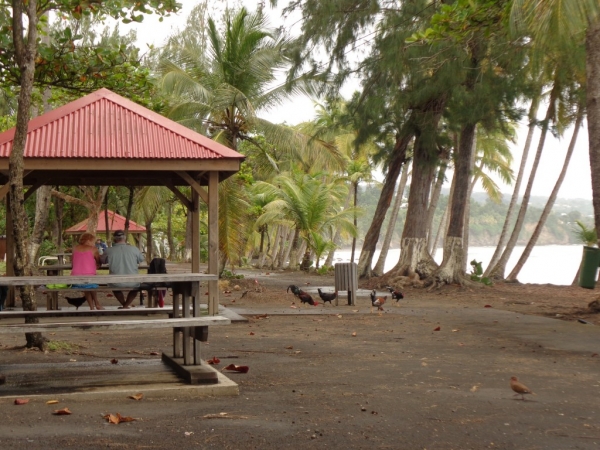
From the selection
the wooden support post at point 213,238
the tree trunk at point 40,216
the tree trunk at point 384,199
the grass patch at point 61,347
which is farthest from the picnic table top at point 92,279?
the tree trunk at point 384,199

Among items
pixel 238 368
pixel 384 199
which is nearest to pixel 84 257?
pixel 238 368

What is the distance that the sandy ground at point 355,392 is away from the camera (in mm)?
5277

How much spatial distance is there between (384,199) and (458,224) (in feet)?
12.1

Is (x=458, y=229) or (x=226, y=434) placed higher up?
(x=458, y=229)

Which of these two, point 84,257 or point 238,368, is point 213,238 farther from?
point 238,368

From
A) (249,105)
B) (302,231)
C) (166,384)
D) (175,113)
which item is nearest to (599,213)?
(166,384)

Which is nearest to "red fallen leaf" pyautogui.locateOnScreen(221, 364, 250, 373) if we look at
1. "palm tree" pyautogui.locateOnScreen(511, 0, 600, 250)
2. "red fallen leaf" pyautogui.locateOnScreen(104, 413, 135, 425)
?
"red fallen leaf" pyautogui.locateOnScreen(104, 413, 135, 425)

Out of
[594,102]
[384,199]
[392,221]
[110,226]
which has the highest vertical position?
[594,102]

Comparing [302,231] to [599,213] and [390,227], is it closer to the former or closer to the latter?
[390,227]

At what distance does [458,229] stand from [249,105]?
22.2ft

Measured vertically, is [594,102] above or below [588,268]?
above

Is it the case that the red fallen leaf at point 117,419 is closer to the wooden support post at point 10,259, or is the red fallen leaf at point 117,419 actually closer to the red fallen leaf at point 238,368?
the red fallen leaf at point 238,368

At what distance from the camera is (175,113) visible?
82.3 ft

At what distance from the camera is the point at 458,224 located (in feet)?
70.3
